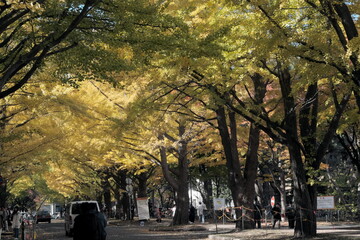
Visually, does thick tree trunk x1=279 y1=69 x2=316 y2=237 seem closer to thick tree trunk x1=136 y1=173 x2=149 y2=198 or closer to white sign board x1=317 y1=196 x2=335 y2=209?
white sign board x1=317 y1=196 x2=335 y2=209

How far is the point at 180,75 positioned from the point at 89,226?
1017cm

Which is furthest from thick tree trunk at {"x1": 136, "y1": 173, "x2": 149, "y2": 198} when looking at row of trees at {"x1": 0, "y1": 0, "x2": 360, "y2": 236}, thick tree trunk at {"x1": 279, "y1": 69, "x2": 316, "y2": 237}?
thick tree trunk at {"x1": 279, "y1": 69, "x2": 316, "y2": 237}

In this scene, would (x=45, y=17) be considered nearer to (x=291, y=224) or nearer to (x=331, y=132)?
(x=331, y=132)

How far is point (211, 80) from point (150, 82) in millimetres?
3429

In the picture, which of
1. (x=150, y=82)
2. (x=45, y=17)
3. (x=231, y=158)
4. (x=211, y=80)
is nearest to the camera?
(x=45, y=17)

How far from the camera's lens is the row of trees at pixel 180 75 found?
495 inches

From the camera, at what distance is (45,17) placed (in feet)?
40.2

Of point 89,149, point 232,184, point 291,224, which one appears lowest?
point 291,224

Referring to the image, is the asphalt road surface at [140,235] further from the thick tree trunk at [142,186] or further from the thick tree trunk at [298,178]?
the thick tree trunk at [142,186]

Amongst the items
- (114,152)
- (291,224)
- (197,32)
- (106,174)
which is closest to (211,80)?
(197,32)

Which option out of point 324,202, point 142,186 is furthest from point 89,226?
point 142,186

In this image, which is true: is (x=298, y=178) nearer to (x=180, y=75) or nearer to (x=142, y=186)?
(x=180, y=75)

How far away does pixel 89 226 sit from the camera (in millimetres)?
8750

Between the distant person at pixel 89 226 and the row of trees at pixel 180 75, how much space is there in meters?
3.47
